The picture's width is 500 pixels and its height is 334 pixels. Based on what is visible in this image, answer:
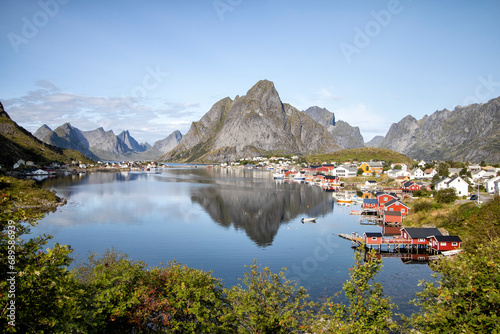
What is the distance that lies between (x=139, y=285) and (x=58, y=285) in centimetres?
592

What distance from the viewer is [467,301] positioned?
12.9 metres

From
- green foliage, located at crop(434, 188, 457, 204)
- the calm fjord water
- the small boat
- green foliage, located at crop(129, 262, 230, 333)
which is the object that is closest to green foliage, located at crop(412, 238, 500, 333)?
green foliage, located at crop(129, 262, 230, 333)

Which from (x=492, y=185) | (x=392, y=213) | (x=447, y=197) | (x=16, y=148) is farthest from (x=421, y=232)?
(x=16, y=148)

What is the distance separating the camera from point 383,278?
33.8m

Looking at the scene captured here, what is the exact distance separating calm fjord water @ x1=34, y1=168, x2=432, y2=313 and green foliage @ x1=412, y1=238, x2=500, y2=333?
48.7ft

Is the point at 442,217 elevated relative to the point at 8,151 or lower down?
lower down

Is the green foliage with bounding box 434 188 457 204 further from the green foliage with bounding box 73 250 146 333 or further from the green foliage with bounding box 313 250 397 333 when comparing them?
the green foliage with bounding box 73 250 146 333

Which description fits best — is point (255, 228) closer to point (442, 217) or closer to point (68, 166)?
point (442, 217)

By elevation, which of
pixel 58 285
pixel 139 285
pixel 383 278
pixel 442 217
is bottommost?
pixel 383 278

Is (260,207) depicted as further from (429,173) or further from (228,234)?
(429,173)

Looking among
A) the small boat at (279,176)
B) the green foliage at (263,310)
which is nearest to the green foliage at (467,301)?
the green foliage at (263,310)

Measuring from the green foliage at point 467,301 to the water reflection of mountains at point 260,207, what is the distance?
107 ft

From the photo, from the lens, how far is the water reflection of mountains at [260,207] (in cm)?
5591

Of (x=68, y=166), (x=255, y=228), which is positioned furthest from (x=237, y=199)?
(x=68, y=166)
